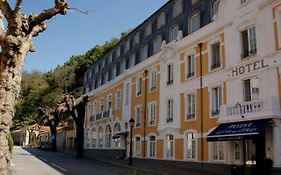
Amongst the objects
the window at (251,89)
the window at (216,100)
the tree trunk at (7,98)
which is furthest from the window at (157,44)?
the tree trunk at (7,98)

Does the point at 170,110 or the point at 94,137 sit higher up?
the point at 170,110

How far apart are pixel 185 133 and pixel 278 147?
907cm

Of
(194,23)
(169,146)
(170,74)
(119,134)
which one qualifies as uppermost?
(194,23)

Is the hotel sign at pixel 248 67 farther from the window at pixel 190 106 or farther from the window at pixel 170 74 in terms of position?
the window at pixel 170 74

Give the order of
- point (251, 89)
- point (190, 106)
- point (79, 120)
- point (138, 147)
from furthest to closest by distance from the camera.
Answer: point (79, 120) → point (138, 147) → point (190, 106) → point (251, 89)

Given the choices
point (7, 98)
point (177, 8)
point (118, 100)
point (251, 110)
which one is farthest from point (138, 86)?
point (7, 98)

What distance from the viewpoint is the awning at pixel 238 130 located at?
1680 cm

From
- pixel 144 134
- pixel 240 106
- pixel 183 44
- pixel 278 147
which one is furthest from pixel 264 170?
pixel 144 134

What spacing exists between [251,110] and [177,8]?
14126 millimetres

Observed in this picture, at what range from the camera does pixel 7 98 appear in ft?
26.4

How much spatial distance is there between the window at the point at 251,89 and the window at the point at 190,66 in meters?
5.84

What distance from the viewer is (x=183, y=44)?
26.5m

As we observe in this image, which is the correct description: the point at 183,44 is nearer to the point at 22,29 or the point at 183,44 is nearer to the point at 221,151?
the point at 221,151

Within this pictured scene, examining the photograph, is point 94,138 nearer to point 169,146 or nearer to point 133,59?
point 133,59
